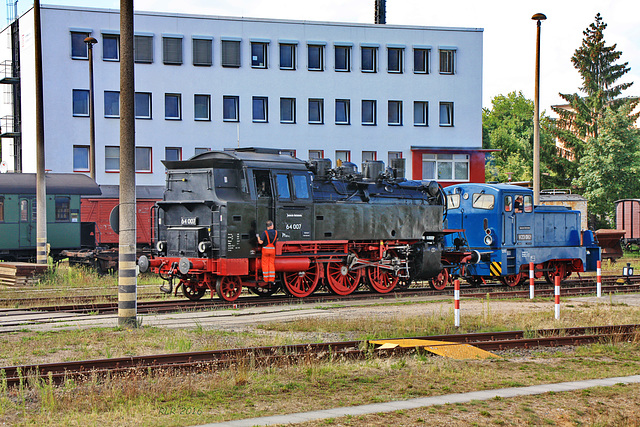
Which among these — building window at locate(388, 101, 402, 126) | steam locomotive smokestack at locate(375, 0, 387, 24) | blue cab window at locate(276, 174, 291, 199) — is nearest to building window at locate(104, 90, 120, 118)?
building window at locate(388, 101, 402, 126)

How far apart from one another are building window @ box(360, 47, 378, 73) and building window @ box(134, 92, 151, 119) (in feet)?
44.5

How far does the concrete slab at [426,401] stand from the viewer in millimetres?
7613

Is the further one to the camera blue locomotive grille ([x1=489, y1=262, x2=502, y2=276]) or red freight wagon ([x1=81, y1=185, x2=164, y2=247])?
red freight wagon ([x1=81, y1=185, x2=164, y2=247])

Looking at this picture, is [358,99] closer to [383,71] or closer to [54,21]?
[383,71]

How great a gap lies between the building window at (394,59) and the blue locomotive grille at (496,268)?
89.5 feet

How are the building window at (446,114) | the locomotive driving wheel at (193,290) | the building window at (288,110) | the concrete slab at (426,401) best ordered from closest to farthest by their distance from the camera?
the concrete slab at (426,401)
the locomotive driving wheel at (193,290)
the building window at (288,110)
the building window at (446,114)

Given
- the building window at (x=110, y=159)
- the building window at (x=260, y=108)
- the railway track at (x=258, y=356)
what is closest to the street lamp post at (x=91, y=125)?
the building window at (x=110, y=159)

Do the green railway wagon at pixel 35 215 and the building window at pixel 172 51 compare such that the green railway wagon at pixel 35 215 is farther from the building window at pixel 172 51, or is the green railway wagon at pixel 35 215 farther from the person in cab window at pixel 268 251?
the building window at pixel 172 51

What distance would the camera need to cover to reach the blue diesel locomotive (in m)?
23.1

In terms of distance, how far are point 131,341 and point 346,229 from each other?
908 centimetres

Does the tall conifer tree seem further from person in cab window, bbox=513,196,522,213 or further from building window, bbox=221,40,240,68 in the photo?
person in cab window, bbox=513,196,522,213

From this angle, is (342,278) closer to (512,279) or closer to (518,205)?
(512,279)

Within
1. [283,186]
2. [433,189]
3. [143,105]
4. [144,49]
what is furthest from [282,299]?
[144,49]

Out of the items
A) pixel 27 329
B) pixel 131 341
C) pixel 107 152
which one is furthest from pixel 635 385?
pixel 107 152
